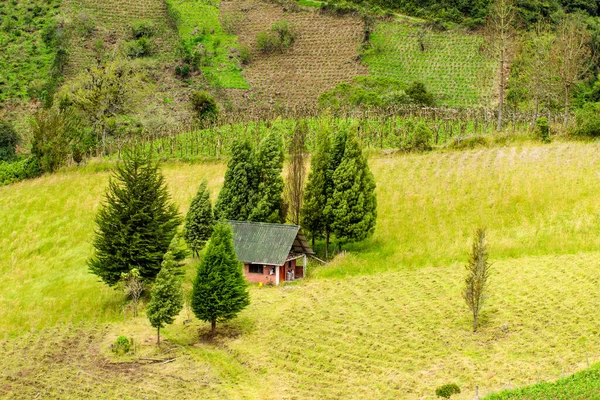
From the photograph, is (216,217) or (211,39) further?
Result: (211,39)

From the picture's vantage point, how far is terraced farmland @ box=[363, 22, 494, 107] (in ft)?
285

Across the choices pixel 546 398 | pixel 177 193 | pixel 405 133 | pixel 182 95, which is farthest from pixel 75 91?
pixel 546 398

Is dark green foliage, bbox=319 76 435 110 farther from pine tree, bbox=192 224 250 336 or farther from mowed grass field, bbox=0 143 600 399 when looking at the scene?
pine tree, bbox=192 224 250 336

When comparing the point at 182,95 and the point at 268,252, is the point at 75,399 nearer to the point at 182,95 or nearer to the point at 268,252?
the point at 268,252

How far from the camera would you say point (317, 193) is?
47.7 m

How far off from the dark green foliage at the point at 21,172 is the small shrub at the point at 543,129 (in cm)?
3925

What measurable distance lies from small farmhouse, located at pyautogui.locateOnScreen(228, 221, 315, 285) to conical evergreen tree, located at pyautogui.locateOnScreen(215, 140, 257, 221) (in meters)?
2.10

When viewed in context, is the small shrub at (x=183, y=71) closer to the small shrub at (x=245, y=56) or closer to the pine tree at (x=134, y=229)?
the small shrub at (x=245, y=56)

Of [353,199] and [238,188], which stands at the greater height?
[238,188]

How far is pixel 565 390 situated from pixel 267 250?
20.9 metres

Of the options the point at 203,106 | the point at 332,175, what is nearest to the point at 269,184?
the point at 332,175

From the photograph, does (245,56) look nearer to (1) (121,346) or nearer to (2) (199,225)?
(2) (199,225)

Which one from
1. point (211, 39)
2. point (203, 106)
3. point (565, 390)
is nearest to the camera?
point (565, 390)

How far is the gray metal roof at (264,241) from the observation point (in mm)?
44531
